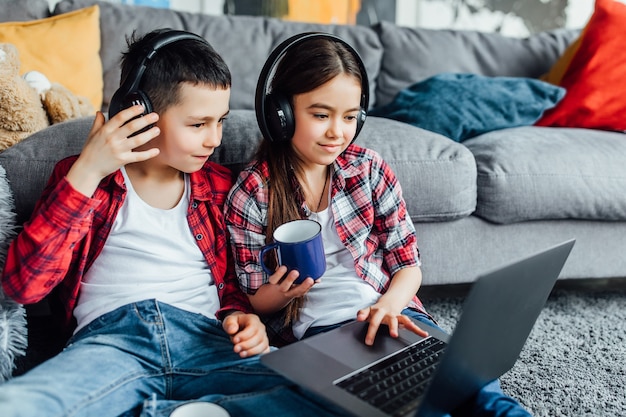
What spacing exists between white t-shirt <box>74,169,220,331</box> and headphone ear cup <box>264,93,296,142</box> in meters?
0.25

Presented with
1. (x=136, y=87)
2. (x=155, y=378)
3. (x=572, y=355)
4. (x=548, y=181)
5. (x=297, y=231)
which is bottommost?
(x=572, y=355)

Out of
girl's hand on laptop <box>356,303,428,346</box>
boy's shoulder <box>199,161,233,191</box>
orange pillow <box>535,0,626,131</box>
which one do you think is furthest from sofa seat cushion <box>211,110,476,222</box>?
orange pillow <box>535,0,626,131</box>

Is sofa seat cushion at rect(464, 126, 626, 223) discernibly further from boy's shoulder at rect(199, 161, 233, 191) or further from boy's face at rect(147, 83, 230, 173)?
boy's face at rect(147, 83, 230, 173)

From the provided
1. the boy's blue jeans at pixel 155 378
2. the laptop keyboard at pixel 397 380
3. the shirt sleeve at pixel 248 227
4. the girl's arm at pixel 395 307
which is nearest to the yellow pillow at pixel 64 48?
the shirt sleeve at pixel 248 227

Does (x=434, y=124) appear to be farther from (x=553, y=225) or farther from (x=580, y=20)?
(x=580, y=20)

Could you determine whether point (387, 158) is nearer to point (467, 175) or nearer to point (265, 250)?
point (467, 175)

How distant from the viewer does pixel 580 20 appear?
3223 mm

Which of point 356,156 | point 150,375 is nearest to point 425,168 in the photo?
point 356,156

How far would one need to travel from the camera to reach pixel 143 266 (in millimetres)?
1134

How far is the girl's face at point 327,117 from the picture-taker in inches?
45.4

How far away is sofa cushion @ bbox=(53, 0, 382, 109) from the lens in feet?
6.73

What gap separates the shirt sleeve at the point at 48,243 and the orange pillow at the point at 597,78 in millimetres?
1726

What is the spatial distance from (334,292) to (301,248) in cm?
26

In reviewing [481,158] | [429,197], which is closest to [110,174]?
[429,197]
